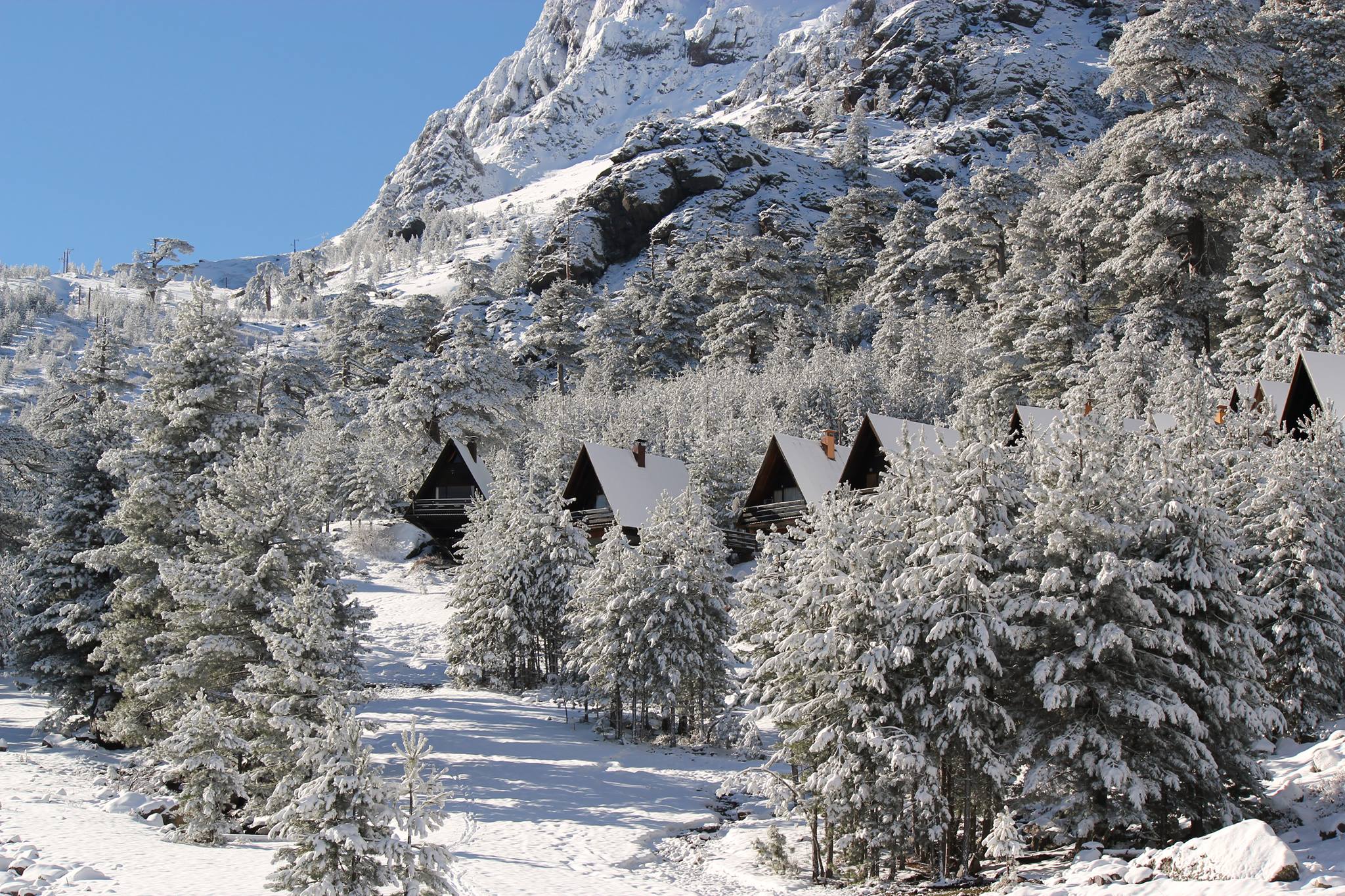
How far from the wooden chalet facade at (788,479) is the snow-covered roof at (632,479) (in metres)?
3.24

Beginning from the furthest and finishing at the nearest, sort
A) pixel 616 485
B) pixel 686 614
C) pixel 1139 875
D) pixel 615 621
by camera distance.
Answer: pixel 616 485, pixel 615 621, pixel 686 614, pixel 1139 875

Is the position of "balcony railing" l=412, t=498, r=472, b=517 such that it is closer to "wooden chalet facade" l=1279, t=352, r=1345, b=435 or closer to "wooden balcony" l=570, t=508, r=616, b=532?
"wooden balcony" l=570, t=508, r=616, b=532

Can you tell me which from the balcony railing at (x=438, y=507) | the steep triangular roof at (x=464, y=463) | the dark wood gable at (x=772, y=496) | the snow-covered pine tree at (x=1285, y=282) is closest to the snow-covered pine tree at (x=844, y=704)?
the dark wood gable at (x=772, y=496)

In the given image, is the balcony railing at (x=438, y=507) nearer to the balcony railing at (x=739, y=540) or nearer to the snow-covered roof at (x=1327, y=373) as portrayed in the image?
the balcony railing at (x=739, y=540)

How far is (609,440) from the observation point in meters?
49.5

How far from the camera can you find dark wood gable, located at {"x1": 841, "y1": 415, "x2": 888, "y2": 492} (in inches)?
1395

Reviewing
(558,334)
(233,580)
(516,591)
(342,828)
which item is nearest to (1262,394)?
(516,591)

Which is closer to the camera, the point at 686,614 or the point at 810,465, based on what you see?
the point at 686,614

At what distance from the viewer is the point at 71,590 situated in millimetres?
28719

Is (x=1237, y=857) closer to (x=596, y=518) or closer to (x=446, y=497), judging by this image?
(x=596, y=518)

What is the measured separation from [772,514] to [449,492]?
1757cm

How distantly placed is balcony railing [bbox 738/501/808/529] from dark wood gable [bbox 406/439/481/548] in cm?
1387

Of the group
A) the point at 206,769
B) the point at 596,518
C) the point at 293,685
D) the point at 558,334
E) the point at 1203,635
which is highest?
the point at 558,334

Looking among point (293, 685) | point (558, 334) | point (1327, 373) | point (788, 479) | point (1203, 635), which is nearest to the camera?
point (1203, 635)
